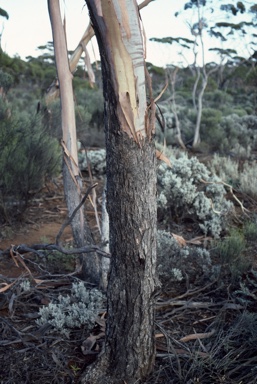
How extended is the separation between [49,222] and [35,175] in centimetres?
71

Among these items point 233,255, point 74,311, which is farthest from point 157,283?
point 233,255

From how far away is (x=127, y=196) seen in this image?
8.34 feet

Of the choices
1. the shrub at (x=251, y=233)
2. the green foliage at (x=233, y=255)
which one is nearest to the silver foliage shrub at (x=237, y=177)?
the shrub at (x=251, y=233)

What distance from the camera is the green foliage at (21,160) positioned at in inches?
256

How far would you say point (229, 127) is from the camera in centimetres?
1462

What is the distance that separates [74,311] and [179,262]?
1377 millimetres

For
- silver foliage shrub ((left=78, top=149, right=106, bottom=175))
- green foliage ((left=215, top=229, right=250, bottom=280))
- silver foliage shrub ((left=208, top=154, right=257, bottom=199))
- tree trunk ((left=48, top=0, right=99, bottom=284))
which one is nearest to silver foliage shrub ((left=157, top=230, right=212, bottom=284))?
green foliage ((left=215, top=229, right=250, bottom=280))

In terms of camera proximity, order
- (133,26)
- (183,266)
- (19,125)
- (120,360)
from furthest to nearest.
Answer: (19,125) < (183,266) < (120,360) < (133,26)

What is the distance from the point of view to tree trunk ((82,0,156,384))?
2416 mm

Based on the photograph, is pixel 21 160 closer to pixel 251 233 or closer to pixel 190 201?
pixel 190 201

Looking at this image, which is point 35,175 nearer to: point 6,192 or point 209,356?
point 6,192

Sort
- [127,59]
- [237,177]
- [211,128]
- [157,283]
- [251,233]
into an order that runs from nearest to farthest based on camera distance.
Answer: [127,59], [157,283], [251,233], [237,177], [211,128]

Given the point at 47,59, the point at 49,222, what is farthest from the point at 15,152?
the point at 47,59

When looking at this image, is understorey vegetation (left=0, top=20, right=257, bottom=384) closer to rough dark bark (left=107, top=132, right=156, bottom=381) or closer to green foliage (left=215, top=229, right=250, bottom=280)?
green foliage (left=215, top=229, right=250, bottom=280)
